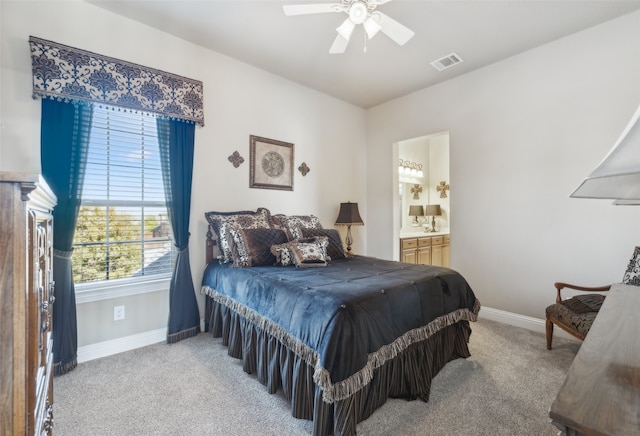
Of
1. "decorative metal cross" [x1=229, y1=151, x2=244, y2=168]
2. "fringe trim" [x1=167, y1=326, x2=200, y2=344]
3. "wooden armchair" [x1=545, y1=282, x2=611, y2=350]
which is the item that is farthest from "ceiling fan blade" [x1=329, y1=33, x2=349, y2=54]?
"fringe trim" [x1=167, y1=326, x2=200, y2=344]

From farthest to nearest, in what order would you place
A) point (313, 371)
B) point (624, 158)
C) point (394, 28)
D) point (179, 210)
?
point (179, 210) → point (394, 28) → point (313, 371) → point (624, 158)

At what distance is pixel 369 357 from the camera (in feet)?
5.15

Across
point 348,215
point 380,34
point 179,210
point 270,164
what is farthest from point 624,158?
point 348,215

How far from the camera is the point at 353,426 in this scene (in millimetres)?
1496

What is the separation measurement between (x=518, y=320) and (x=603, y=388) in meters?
2.92

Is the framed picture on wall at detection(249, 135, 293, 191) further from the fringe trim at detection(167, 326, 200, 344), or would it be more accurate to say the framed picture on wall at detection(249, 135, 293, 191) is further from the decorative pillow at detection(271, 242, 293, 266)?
the fringe trim at detection(167, 326, 200, 344)

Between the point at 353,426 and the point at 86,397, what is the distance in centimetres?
182

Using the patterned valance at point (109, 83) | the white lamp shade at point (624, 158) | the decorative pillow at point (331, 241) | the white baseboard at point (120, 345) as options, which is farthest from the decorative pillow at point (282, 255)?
the white lamp shade at point (624, 158)

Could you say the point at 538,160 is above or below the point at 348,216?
above

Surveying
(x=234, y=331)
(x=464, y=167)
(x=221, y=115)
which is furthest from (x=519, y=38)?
(x=234, y=331)

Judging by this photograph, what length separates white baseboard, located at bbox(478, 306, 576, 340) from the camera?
111 inches

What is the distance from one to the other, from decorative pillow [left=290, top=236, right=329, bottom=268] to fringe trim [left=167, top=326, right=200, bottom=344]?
128 centimetres

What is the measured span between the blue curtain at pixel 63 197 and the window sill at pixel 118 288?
0.14 metres

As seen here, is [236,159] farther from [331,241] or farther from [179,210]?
[331,241]
